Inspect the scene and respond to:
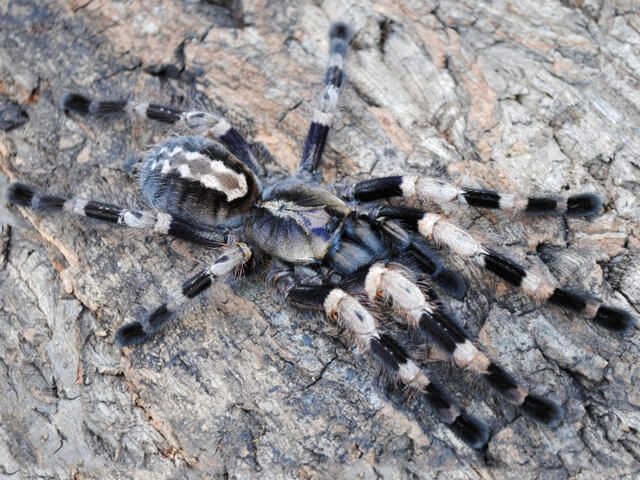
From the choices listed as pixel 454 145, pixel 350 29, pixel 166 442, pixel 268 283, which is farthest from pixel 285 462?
pixel 350 29

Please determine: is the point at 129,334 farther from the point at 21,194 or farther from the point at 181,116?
the point at 181,116

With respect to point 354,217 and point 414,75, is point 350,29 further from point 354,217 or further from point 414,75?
point 354,217

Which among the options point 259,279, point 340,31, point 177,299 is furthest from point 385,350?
point 340,31

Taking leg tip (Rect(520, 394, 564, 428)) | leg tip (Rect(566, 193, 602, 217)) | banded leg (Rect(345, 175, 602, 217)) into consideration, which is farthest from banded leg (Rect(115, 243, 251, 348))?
leg tip (Rect(566, 193, 602, 217))

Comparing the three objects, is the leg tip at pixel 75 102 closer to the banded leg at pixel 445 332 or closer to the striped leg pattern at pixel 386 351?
the striped leg pattern at pixel 386 351

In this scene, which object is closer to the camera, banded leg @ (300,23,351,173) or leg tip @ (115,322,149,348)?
leg tip @ (115,322,149,348)

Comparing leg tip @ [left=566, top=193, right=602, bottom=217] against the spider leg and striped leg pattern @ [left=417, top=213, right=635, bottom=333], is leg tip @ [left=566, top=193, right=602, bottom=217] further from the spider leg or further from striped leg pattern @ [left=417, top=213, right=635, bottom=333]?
the spider leg
